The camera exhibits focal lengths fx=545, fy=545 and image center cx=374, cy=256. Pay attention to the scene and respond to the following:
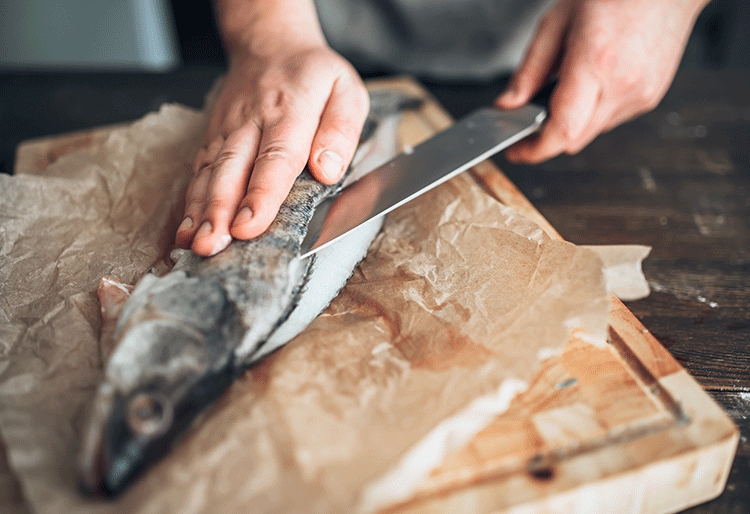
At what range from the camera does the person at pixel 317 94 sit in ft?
3.21

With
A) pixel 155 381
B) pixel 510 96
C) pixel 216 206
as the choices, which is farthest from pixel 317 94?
pixel 155 381

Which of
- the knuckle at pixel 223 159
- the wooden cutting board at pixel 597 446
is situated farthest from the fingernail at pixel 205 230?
the wooden cutting board at pixel 597 446

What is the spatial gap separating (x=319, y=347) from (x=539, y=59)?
1.00m

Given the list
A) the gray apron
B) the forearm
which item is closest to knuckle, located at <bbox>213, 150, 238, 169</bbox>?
the forearm

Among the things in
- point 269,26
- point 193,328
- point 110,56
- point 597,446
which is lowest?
point 110,56

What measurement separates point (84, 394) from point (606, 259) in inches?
35.1

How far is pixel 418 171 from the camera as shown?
116 centimetres

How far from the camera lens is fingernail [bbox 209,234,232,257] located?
909 millimetres

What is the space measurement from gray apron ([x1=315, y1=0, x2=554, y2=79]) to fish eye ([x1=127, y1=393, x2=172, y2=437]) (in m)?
1.50

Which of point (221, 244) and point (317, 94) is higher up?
point (317, 94)

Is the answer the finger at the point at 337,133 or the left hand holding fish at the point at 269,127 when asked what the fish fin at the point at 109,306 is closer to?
the left hand holding fish at the point at 269,127

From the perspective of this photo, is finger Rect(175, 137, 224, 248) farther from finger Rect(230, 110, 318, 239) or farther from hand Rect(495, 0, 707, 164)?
hand Rect(495, 0, 707, 164)

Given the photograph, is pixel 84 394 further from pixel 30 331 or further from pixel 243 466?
pixel 243 466

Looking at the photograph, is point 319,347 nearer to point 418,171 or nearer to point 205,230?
point 205,230
